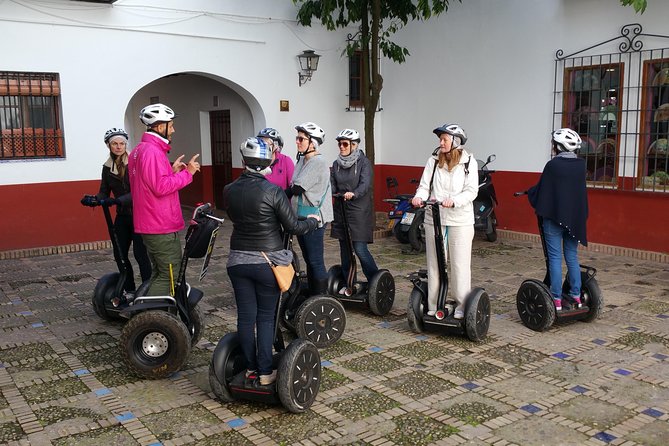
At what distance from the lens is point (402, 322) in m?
6.07

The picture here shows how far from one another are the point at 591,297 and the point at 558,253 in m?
0.54

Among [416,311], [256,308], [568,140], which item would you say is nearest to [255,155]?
[256,308]

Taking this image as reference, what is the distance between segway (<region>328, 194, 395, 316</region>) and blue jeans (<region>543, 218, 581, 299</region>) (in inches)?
57.4

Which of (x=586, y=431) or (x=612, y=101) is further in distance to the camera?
(x=612, y=101)

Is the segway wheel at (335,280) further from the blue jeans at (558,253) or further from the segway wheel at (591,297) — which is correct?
the segway wheel at (591,297)

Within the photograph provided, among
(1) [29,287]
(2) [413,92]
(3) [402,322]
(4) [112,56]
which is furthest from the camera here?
(2) [413,92]

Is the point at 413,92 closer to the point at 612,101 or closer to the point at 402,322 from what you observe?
the point at 612,101

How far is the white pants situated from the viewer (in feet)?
17.7

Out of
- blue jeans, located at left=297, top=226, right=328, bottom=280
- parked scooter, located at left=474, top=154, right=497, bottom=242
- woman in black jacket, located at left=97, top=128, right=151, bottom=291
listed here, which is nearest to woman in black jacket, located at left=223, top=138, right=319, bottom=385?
blue jeans, located at left=297, top=226, right=328, bottom=280

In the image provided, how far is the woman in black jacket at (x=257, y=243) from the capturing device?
3.88 m

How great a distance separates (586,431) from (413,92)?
909cm

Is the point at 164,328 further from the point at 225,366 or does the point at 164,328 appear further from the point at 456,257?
the point at 456,257

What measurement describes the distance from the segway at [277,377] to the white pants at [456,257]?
1697 millimetres

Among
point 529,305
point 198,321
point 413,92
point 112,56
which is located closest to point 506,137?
point 413,92
